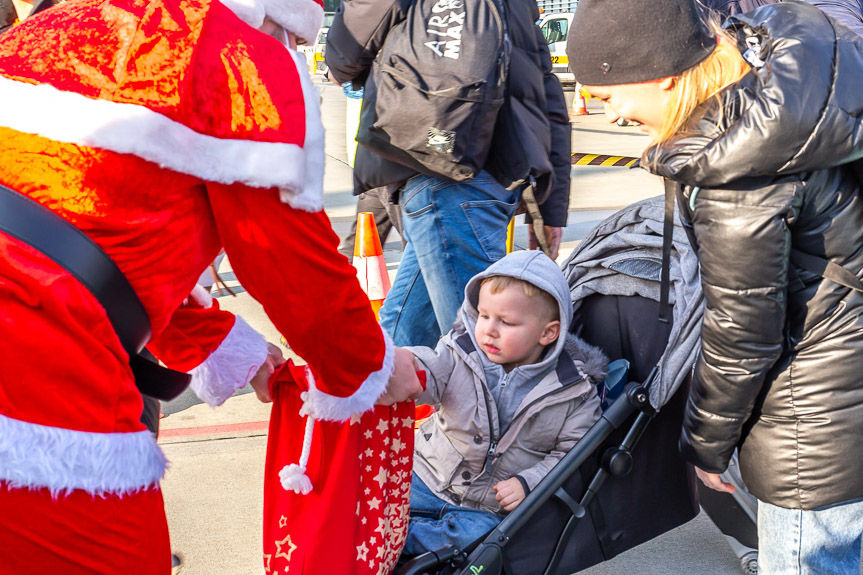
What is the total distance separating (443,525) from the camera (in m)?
2.33

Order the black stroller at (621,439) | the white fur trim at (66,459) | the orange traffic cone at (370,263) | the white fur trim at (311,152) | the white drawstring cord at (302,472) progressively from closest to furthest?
the white fur trim at (66,459) → the white fur trim at (311,152) → the white drawstring cord at (302,472) → the black stroller at (621,439) → the orange traffic cone at (370,263)

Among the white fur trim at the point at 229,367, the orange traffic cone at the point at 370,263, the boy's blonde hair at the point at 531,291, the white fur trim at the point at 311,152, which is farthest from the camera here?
the orange traffic cone at the point at 370,263

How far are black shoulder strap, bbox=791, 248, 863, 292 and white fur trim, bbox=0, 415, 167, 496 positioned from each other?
1380 millimetres

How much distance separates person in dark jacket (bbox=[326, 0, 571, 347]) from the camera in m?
2.80

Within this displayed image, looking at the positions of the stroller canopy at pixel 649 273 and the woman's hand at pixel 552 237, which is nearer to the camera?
the stroller canopy at pixel 649 273

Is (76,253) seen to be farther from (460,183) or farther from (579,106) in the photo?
(579,106)

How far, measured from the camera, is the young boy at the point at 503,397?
96.4 inches

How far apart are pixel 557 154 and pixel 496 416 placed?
1178mm

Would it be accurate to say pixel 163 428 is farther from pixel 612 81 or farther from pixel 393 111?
pixel 612 81

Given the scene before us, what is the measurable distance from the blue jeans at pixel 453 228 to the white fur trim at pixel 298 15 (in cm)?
109

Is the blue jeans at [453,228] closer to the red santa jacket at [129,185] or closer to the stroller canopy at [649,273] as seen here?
the stroller canopy at [649,273]

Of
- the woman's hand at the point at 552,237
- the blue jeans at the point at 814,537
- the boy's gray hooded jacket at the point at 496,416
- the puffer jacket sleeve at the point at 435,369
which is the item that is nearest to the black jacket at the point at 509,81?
the woman's hand at the point at 552,237

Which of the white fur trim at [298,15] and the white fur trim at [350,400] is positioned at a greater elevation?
the white fur trim at [298,15]

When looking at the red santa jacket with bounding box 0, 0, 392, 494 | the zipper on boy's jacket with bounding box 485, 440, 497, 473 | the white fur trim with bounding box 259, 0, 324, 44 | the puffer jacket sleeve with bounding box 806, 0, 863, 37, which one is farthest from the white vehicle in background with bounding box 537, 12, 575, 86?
the red santa jacket with bounding box 0, 0, 392, 494
